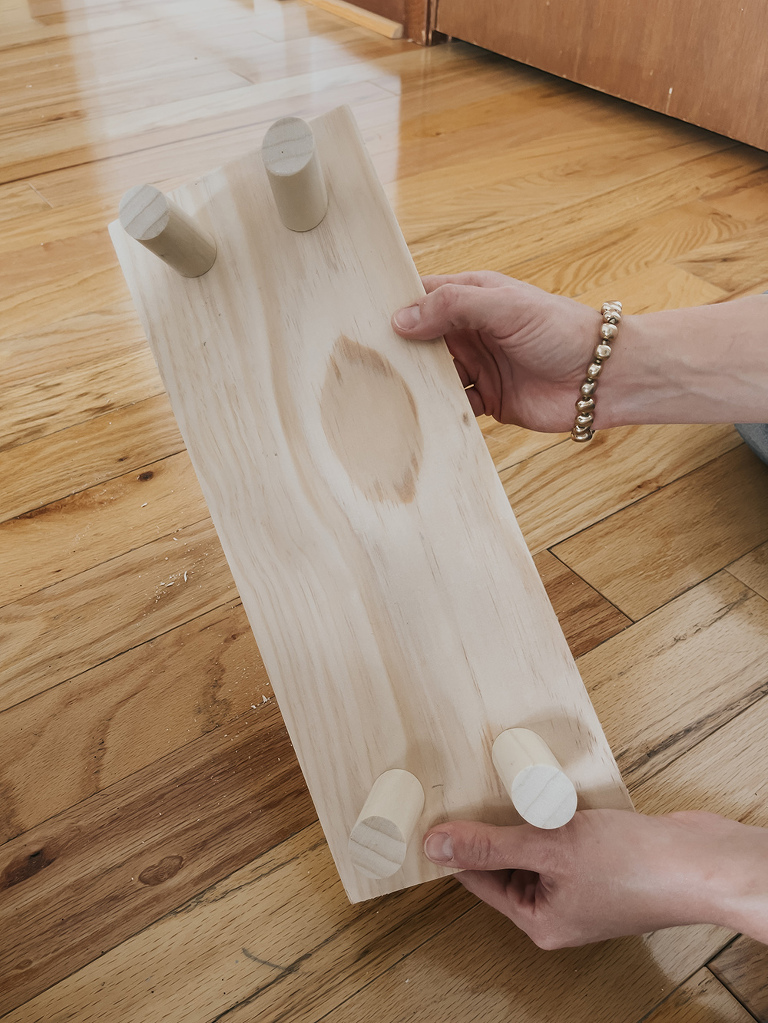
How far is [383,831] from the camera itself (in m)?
0.42

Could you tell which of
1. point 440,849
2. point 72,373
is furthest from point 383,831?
point 72,373

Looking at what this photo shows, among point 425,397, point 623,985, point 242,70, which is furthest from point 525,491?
point 242,70

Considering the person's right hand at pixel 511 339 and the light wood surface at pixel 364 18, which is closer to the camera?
the person's right hand at pixel 511 339

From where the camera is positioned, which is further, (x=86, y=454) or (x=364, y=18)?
(x=364, y=18)

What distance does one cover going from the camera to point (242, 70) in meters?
1.56

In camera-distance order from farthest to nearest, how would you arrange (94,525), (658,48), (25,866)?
(658,48) < (94,525) < (25,866)

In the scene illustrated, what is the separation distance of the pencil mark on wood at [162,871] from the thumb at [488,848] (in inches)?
7.3

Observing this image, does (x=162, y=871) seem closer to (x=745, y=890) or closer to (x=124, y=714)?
(x=124, y=714)

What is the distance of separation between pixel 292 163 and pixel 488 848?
15.5 inches

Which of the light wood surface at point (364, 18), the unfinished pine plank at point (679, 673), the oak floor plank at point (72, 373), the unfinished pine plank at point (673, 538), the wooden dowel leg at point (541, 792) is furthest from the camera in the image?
the light wood surface at point (364, 18)

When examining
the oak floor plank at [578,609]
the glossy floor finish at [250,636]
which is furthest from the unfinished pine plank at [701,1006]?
the oak floor plank at [578,609]

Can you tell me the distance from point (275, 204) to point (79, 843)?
44 cm

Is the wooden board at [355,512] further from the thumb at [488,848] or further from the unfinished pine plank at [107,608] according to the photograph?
the unfinished pine plank at [107,608]

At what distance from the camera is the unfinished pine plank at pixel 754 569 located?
2.39 feet
